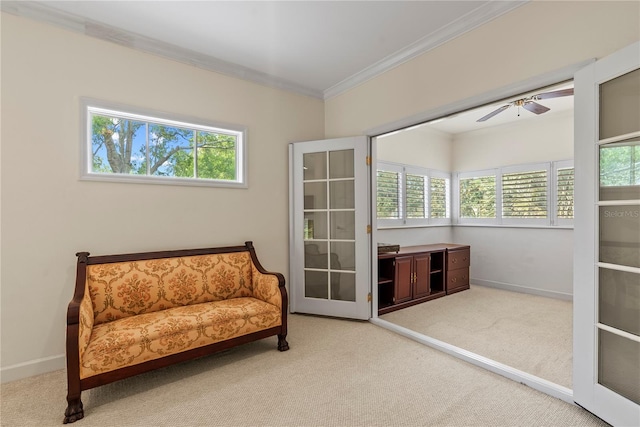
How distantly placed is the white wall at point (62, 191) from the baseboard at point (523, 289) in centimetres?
442

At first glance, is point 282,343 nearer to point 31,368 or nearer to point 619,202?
point 31,368

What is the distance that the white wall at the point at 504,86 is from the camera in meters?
1.85

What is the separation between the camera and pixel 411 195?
17.0ft

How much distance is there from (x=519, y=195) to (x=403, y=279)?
2577 millimetres

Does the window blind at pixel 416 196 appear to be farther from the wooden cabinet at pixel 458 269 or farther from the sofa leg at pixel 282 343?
the sofa leg at pixel 282 343

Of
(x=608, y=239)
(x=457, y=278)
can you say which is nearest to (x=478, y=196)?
(x=457, y=278)

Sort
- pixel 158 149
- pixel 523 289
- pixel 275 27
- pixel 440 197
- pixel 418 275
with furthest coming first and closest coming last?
1. pixel 440 197
2. pixel 523 289
3. pixel 418 275
4. pixel 158 149
5. pixel 275 27

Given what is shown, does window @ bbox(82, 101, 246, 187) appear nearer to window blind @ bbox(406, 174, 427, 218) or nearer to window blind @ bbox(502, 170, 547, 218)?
window blind @ bbox(406, 174, 427, 218)

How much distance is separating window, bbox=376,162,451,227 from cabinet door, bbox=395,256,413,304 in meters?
0.88

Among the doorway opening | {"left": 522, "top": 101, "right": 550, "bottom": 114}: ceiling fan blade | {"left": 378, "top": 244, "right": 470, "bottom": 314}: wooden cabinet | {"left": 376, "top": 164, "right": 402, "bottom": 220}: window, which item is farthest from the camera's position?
{"left": 376, "top": 164, "right": 402, "bottom": 220}: window

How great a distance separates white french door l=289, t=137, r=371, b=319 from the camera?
345 cm

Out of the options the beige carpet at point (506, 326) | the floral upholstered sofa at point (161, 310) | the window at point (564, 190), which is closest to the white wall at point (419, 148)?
the window at point (564, 190)

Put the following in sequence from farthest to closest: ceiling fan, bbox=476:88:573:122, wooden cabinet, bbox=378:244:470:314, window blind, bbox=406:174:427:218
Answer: window blind, bbox=406:174:427:218 → wooden cabinet, bbox=378:244:470:314 → ceiling fan, bbox=476:88:573:122

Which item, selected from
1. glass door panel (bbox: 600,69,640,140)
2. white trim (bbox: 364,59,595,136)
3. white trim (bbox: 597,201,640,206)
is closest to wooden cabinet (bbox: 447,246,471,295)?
white trim (bbox: 364,59,595,136)
